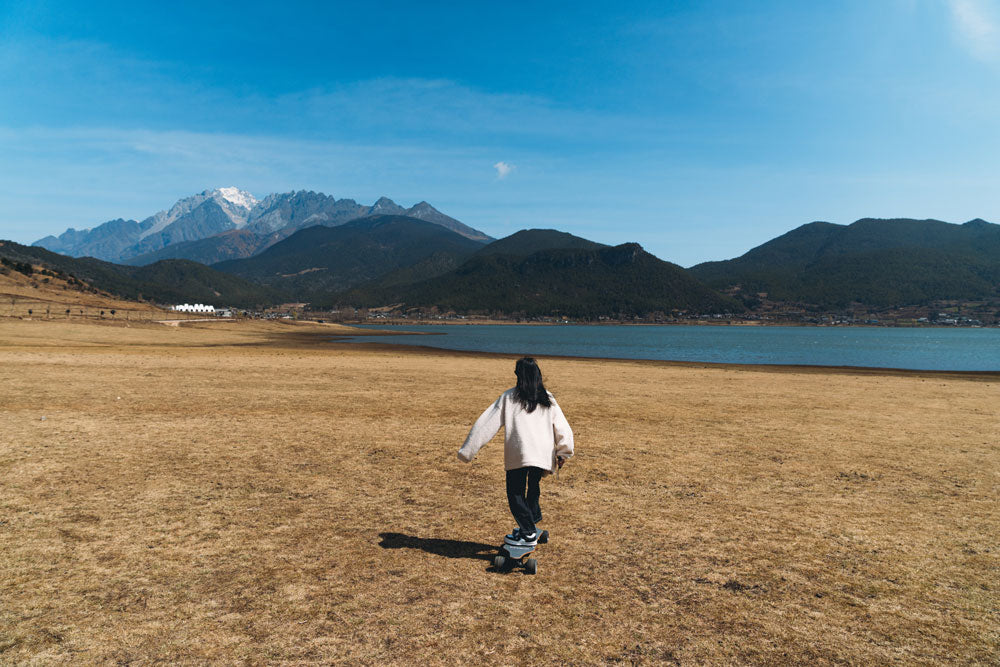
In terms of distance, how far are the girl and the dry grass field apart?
800 millimetres

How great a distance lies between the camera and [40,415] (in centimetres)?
1493

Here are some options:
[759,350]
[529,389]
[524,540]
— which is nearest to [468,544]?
[524,540]

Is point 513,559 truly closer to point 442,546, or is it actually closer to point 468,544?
point 468,544

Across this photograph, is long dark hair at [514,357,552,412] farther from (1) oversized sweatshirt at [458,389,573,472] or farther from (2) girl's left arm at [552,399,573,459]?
(2) girl's left arm at [552,399,573,459]

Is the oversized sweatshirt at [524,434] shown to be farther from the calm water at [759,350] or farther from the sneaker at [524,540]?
the calm water at [759,350]

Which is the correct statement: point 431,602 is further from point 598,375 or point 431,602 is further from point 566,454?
point 598,375

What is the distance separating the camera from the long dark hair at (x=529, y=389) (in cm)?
632

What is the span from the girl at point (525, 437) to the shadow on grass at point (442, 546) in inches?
27.4

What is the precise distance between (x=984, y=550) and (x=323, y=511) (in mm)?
9633

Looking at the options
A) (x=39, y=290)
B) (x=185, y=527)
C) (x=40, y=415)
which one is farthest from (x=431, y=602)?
(x=39, y=290)

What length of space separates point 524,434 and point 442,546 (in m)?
2.16

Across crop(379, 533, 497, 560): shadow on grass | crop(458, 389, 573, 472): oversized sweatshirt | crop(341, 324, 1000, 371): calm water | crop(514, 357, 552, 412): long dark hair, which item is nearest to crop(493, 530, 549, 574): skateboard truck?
crop(379, 533, 497, 560): shadow on grass

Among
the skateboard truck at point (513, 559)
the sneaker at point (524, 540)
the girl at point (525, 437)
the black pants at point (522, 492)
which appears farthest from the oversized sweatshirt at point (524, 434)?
the skateboard truck at point (513, 559)

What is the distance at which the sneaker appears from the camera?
641cm
